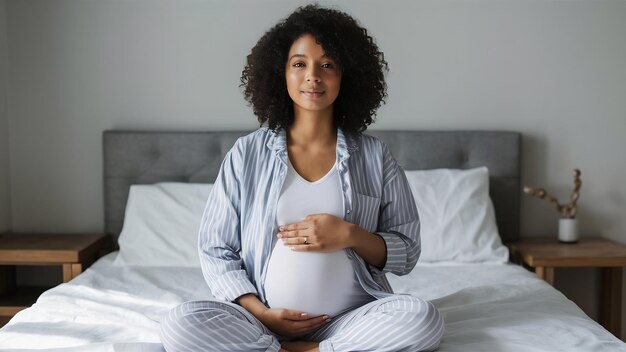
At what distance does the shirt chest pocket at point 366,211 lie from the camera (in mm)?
1907

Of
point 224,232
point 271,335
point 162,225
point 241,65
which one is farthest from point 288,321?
point 241,65

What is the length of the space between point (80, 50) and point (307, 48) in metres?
1.73

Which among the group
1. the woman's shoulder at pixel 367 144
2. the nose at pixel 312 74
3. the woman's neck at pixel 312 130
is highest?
the nose at pixel 312 74

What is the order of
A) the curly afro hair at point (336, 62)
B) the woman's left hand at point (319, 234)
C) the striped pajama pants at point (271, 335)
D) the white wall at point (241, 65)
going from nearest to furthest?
the striped pajama pants at point (271, 335) → the woman's left hand at point (319, 234) → the curly afro hair at point (336, 62) → the white wall at point (241, 65)

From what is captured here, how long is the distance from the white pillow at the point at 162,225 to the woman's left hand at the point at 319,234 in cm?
120

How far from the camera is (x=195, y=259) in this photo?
2.95 metres

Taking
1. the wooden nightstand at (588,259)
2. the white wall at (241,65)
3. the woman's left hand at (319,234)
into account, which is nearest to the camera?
the woman's left hand at (319,234)

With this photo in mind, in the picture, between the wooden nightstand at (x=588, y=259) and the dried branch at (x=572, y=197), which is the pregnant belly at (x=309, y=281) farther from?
the dried branch at (x=572, y=197)

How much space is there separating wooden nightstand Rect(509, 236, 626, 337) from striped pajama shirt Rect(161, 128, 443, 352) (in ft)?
3.77

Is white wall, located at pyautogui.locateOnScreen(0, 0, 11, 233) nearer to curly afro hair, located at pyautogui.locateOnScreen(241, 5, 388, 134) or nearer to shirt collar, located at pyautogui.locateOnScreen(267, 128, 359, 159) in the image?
curly afro hair, located at pyautogui.locateOnScreen(241, 5, 388, 134)

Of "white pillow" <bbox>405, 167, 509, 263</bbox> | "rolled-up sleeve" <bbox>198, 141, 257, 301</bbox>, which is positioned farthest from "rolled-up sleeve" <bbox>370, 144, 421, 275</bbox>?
"white pillow" <bbox>405, 167, 509, 263</bbox>

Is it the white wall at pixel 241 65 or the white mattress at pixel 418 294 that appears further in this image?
the white wall at pixel 241 65

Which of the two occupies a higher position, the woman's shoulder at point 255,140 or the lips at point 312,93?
the lips at point 312,93

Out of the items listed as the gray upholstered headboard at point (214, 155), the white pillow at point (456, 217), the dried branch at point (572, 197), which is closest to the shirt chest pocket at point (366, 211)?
the white pillow at point (456, 217)
